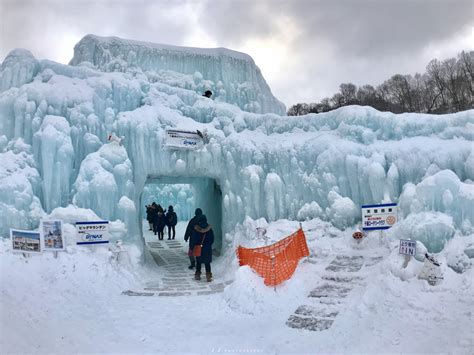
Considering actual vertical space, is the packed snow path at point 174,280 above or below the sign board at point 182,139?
below

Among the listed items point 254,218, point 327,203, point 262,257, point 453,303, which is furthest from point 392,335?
point 254,218

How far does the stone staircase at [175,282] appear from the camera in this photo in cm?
870

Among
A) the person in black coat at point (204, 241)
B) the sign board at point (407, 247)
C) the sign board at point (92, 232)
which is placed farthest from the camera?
the person in black coat at point (204, 241)

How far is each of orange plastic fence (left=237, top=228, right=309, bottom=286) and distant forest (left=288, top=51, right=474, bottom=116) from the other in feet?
71.5

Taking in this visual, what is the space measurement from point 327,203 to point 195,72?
7.24m

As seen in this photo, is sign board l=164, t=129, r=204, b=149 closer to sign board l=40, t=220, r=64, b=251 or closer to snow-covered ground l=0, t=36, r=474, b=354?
snow-covered ground l=0, t=36, r=474, b=354

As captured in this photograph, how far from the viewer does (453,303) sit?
6.05 metres

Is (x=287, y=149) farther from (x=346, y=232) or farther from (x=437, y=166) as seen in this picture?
(x=437, y=166)

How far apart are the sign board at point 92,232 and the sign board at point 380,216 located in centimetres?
593

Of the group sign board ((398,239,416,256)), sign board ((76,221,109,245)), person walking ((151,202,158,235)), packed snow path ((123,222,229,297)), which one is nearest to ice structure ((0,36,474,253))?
sign board ((76,221,109,245))

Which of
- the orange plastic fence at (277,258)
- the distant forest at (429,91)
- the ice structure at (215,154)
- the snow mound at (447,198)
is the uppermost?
the distant forest at (429,91)

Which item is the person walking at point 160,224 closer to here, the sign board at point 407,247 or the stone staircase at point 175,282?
the stone staircase at point 175,282

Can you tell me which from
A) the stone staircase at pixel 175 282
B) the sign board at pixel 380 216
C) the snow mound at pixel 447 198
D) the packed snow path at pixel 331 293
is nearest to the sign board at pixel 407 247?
the packed snow path at pixel 331 293

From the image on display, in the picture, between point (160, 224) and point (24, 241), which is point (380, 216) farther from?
point (160, 224)
